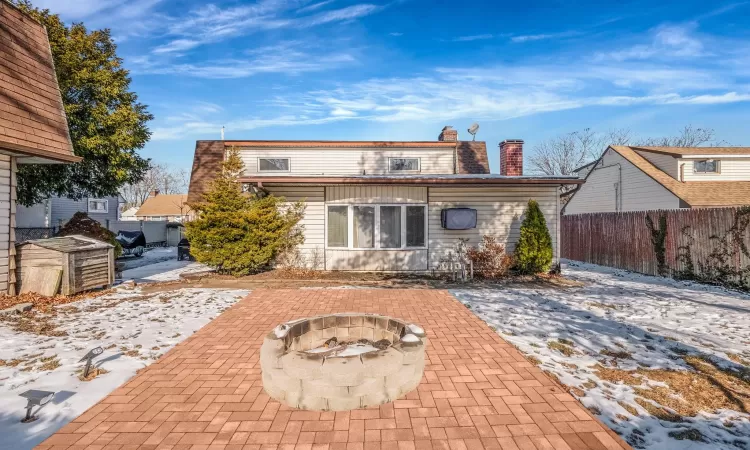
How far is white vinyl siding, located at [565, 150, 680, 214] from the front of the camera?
1566cm

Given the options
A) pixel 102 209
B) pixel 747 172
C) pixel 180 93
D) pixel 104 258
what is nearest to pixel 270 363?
pixel 104 258

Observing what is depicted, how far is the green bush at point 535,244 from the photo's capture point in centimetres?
923

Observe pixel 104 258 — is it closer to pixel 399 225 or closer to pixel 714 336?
pixel 399 225

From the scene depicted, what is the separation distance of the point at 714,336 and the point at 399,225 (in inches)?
266

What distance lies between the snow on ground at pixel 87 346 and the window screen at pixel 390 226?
4.33 metres

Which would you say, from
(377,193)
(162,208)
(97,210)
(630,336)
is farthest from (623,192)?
(162,208)

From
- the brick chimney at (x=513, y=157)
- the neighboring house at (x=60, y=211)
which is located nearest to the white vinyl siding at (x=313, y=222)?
the brick chimney at (x=513, y=157)

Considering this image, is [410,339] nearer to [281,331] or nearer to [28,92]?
[281,331]

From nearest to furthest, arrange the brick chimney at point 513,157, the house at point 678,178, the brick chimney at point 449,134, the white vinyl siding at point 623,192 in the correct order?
the brick chimney at point 513,157 → the house at point 678,178 → the brick chimney at point 449,134 → the white vinyl siding at point 623,192

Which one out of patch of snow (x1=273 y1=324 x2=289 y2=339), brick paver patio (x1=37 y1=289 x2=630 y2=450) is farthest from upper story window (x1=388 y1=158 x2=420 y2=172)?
patch of snow (x1=273 y1=324 x2=289 y2=339)

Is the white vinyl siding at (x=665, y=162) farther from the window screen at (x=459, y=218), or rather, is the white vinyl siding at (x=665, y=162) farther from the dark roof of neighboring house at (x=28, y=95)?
the dark roof of neighboring house at (x=28, y=95)

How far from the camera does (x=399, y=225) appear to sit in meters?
10.0

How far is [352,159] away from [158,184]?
55.1 m

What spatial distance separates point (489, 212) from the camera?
32.7 ft
